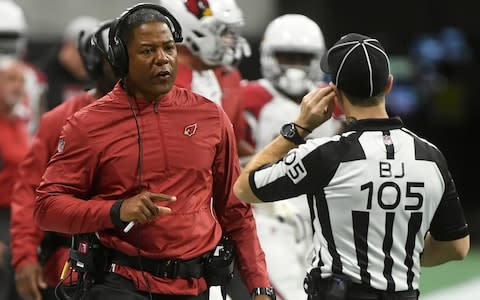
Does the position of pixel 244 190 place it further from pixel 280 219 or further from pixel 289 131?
pixel 280 219

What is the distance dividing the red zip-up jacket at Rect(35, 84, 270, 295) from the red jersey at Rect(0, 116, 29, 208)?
2622mm

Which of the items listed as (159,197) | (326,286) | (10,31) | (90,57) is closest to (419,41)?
(10,31)

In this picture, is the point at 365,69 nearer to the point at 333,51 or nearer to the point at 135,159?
the point at 333,51

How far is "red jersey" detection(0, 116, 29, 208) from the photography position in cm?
770

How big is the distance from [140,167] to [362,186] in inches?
33.9

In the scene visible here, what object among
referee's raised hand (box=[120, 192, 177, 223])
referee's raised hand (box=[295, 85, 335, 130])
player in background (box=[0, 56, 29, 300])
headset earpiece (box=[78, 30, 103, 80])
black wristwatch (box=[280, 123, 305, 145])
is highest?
referee's raised hand (box=[295, 85, 335, 130])

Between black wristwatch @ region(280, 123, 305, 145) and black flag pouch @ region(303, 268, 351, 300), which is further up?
A: black wristwatch @ region(280, 123, 305, 145)

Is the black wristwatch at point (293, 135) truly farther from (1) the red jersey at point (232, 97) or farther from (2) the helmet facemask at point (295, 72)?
(2) the helmet facemask at point (295, 72)

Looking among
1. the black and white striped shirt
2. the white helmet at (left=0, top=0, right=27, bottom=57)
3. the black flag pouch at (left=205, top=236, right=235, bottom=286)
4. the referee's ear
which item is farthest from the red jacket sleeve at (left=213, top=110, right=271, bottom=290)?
the white helmet at (left=0, top=0, right=27, bottom=57)

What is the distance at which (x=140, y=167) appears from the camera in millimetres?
5047

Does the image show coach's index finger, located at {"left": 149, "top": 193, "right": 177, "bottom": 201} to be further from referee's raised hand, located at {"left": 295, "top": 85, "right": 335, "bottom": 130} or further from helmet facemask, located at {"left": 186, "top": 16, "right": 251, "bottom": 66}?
helmet facemask, located at {"left": 186, "top": 16, "right": 251, "bottom": 66}

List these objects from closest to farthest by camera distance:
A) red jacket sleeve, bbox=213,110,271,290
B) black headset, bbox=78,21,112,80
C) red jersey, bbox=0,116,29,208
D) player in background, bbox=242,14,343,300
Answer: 1. red jacket sleeve, bbox=213,110,271,290
2. black headset, bbox=78,21,112,80
3. player in background, bbox=242,14,343,300
4. red jersey, bbox=0,116,29,208

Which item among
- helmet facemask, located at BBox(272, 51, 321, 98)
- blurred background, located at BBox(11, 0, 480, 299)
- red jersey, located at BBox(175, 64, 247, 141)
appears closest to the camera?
red jersey, located at BBox(175, 64, 247, 141)

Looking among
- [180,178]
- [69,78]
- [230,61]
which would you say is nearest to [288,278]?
[230,61]
